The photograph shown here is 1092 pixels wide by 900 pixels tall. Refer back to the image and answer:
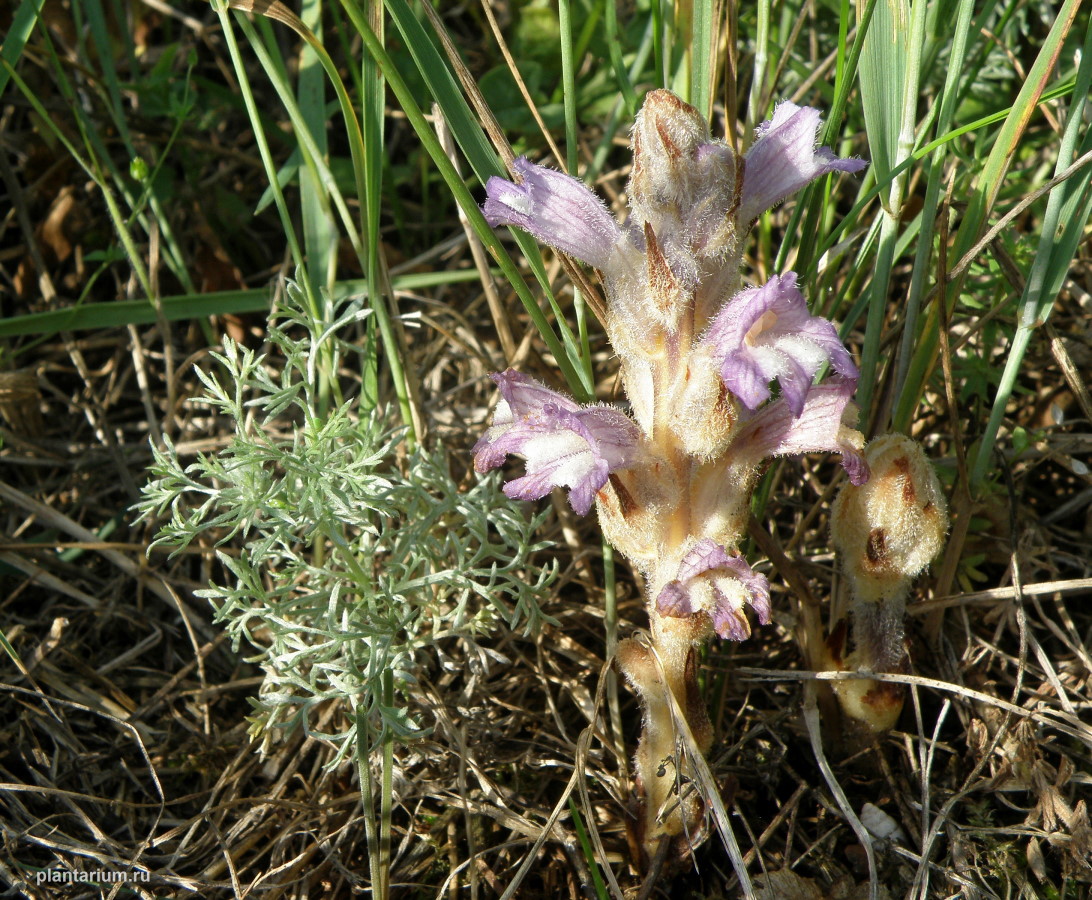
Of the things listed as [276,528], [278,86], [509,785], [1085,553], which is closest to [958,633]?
[1085,553]

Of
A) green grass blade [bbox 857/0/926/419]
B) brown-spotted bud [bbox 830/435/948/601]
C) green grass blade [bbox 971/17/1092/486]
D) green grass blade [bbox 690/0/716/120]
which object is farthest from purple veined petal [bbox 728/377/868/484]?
green grass blade [bbox 690/0/716/120]

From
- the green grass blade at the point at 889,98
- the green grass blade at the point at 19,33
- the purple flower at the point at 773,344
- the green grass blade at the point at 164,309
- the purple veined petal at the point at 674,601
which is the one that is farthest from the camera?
the green grass blade at the point at 164,309

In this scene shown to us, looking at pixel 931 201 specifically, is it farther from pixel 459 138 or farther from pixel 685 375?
pixel 459 138

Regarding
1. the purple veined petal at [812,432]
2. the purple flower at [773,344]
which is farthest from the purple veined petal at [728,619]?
the purple flower at [773,344]

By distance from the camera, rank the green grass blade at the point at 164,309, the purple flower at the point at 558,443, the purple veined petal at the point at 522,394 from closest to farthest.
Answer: the purple flower at the point at 558,443 < the purple veined petal at the point at 522,394 < the green grass blade at the point at 164,309

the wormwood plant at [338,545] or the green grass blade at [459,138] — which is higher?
the green grass blade at [459,138]

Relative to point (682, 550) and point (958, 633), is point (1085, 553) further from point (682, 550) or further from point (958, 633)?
point (682, 550)

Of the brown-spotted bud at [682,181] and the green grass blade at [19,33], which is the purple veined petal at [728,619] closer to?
the brown-spotted bud at [682,181]

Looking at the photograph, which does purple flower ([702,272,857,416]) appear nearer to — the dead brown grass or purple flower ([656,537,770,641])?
purple flower ([656,537,770,641])
